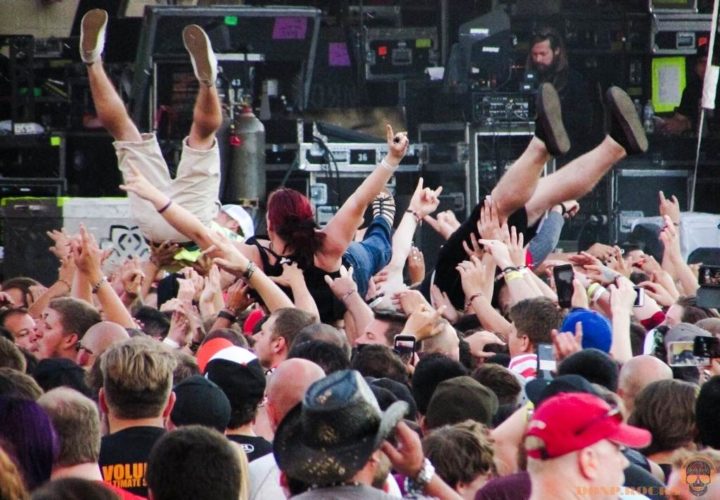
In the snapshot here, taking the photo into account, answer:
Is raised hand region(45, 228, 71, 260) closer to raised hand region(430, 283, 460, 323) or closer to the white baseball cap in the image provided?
raised hand region(430, 283, 460, 323)

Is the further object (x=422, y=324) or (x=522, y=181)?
(x=522, y=181)

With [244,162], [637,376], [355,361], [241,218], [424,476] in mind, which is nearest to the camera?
[424,476]

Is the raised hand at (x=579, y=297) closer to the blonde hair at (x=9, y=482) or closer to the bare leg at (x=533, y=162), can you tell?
the bare leg at (x=533, y=162)

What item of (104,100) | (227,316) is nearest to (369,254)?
(104,100)

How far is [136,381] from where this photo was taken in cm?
440

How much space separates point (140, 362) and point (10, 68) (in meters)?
9.79

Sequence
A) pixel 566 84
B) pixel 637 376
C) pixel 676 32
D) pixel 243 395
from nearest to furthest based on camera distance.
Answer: pixel 243 395 < pixel 637 376 < pixel 566 84 < pixel 676 32

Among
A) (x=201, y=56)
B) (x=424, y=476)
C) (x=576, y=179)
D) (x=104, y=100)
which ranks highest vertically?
(x=201, y=56)

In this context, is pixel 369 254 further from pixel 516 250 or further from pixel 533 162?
pixel 516 250

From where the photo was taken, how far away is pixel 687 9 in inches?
623

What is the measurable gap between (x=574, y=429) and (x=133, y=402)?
147 cm

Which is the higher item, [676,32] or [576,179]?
[676,32]

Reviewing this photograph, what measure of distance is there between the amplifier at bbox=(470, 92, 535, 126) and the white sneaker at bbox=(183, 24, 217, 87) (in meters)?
6.05

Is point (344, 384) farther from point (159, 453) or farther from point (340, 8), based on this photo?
point (340, 8)
